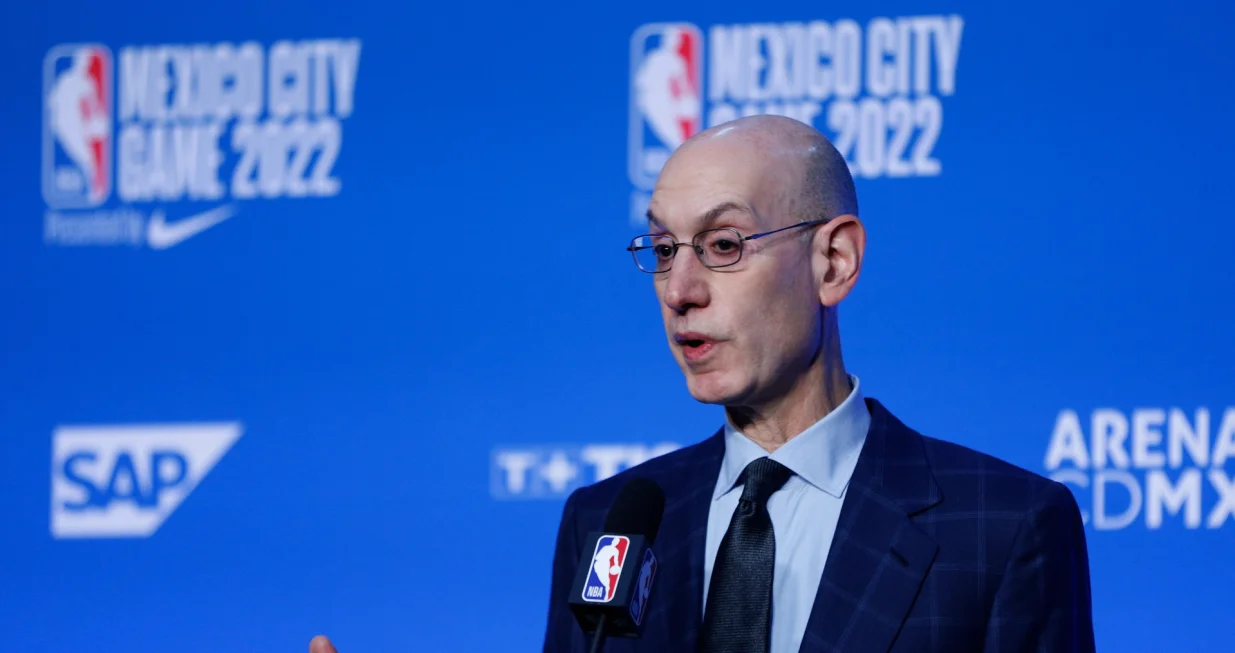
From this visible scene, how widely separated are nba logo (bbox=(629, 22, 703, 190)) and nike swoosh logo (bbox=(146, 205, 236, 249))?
1.07m

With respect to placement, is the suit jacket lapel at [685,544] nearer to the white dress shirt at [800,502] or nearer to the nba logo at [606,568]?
the white dress shirt at [800,502]

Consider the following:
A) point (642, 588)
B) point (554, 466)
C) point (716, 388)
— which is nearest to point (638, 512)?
point (642, 588)

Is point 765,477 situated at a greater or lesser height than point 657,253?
lesser

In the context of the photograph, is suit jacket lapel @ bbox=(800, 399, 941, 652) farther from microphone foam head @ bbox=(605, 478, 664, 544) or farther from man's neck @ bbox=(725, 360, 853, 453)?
microphone foam head @ bbox=(605, 478, 664, 544)

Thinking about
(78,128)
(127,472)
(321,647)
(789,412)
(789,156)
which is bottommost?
(321,647)

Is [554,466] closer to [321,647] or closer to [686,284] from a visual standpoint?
[686,284]

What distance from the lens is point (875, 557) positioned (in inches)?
63.1

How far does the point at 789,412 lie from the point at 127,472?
7.17 ft

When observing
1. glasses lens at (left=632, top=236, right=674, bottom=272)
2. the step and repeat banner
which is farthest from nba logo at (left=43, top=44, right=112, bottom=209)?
glasses lens at (left=632, top=236, right=674, bottom=272)

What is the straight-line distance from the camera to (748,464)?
1724mm

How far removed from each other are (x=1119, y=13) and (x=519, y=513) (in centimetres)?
180

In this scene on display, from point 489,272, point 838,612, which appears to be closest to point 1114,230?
point 489,272

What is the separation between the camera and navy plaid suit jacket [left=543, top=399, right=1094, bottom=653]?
61.1 inches

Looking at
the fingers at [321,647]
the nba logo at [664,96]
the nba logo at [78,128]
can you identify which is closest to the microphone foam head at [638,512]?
the fingers at [321,647]
